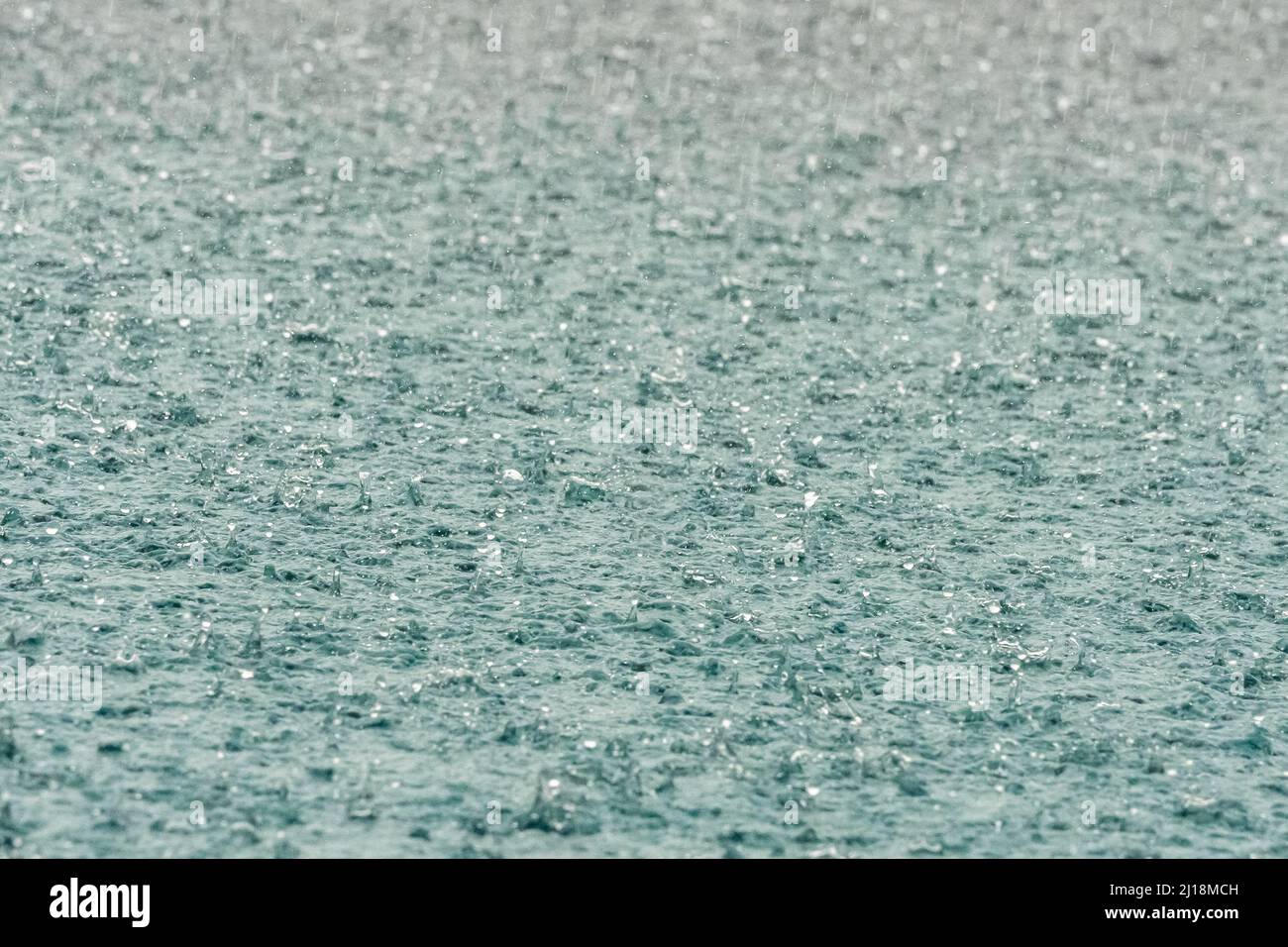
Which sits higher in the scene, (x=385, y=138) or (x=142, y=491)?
(x=385, y=138)

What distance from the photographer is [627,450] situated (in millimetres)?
8398

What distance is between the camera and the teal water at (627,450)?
5.80 metres

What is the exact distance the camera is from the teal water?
5.80 m

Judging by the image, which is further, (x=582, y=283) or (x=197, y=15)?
(x=197, y=15)

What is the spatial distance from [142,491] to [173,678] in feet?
5.41

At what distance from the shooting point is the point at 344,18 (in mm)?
15164

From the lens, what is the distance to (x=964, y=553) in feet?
24.8

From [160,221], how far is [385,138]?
2393mm
